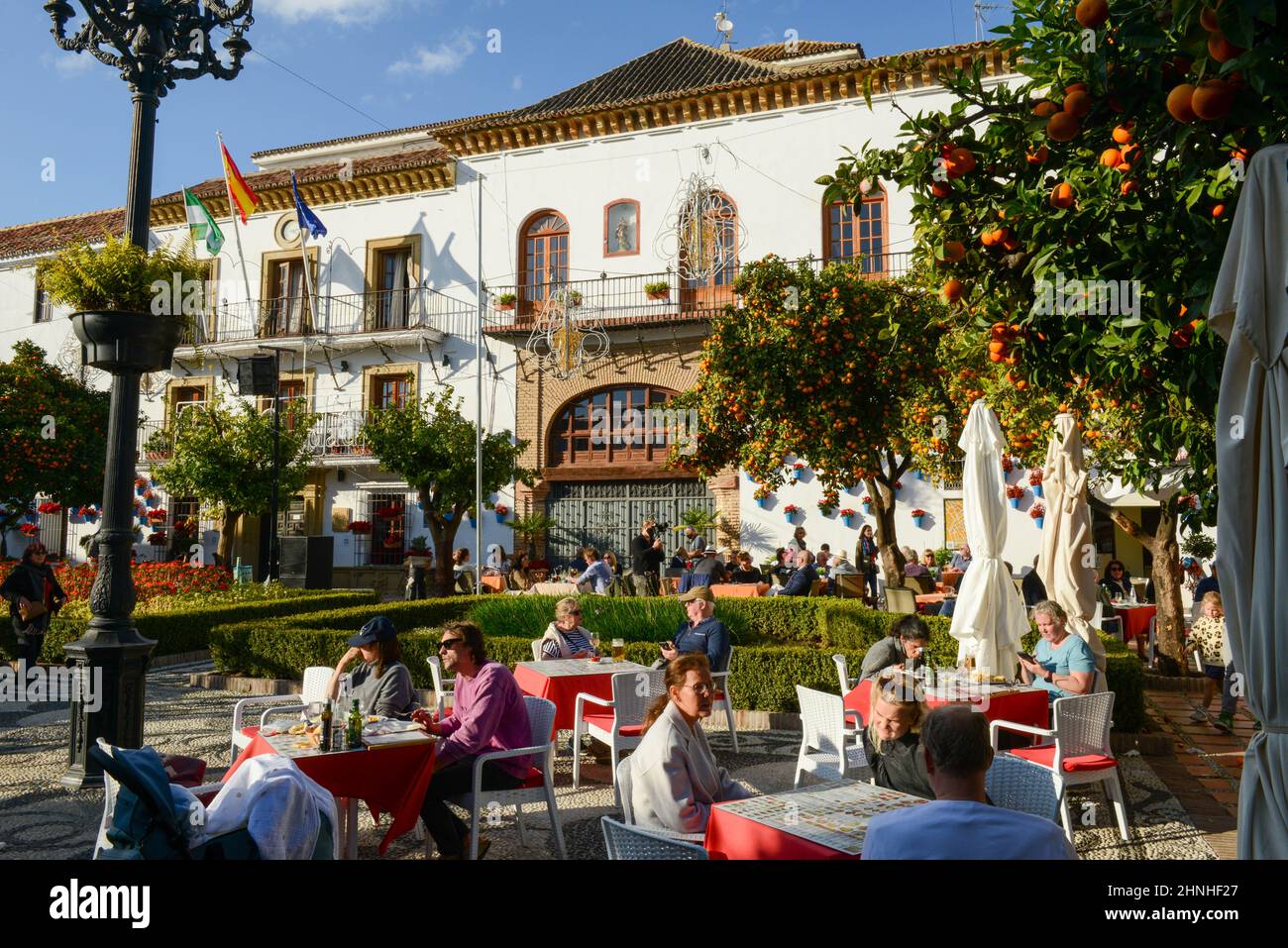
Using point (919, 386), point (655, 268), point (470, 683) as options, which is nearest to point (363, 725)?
point (470, 683)

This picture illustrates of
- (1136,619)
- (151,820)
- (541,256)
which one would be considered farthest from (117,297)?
(541,256)

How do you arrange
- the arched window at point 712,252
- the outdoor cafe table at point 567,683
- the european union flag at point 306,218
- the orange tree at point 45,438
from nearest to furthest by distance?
the outdoor cafe table at point 567,683 < the orange tree at point 45,438 < the arched window at point 712,252 < the european union flag at point 306,218

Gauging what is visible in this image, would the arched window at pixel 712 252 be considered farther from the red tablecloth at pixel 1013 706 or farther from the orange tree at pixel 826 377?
the red tablecloth at pixel 1013 706

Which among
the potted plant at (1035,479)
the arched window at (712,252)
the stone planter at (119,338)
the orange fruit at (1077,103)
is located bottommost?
the potted plant at (1035,479)

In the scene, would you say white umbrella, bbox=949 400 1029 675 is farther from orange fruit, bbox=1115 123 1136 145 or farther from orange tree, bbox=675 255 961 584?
orange fruit, bbox=1115 123 1136 145

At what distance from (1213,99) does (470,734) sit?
167 inches

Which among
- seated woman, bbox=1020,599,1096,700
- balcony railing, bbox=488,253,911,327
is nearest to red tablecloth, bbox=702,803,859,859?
seated woman, bbox=1020,599,1096,700

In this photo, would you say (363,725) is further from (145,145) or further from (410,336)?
(410,336)

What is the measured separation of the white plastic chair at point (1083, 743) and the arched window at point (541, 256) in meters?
18.8

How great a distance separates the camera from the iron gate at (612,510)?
21.4 meters

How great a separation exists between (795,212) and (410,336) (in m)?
10.1

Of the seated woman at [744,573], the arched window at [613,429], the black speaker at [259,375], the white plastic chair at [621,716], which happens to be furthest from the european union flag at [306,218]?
the white plastic chair at [621,716]

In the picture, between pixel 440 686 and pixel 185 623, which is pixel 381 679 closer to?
pixel 440 686

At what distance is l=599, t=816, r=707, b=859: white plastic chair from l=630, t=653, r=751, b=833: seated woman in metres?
0.56
